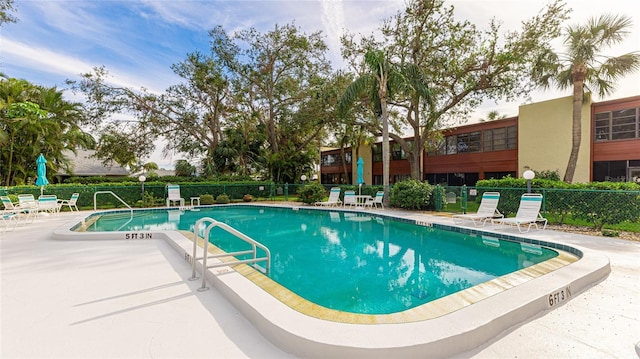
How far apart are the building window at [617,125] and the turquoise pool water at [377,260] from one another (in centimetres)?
1407

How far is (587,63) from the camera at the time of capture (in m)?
13.6

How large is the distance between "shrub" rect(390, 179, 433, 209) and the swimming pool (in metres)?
8.57

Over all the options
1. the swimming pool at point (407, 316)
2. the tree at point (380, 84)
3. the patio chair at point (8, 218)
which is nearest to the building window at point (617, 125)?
the tree at point (380, 84)

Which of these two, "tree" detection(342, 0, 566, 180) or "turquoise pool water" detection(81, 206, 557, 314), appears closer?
"turquoise pool water" detection(81, 206, 557, 314)

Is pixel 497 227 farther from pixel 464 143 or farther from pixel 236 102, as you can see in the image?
pixel 236 102

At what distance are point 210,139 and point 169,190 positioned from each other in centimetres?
998

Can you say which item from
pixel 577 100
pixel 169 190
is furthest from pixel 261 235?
pixel 577 100

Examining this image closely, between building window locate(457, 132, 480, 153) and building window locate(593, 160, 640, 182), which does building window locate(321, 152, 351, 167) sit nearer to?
building window locate(457, 132, 480, 153)

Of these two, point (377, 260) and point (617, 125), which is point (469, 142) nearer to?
point (617, 125)

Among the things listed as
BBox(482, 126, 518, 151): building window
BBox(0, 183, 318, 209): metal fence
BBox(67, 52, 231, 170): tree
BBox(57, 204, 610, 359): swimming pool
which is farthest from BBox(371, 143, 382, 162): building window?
BBox(57, 204, 610, 359): swimming pool

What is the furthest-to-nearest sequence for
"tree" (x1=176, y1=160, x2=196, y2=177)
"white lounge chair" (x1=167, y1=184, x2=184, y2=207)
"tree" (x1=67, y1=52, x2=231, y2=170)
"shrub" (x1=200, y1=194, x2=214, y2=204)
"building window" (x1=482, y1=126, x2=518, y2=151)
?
1. "tree" (x1=176, y1=160, x2=196, y2=177)
2. "tree" (x1=67, y1=52, x2=231, y2=170)
3. "building window" (x1=482, y1=126, x2=518, y2=151)
4. "shrub" (x1=200, y1=194, x2=214, y2=204)
5. "white lounge chair" (x1=167, y1=184, x2=184, y2=207)

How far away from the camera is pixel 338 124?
22438 mm

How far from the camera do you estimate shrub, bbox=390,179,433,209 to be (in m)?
13.5

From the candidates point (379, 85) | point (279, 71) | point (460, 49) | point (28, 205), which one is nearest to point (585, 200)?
point (379, 85)
